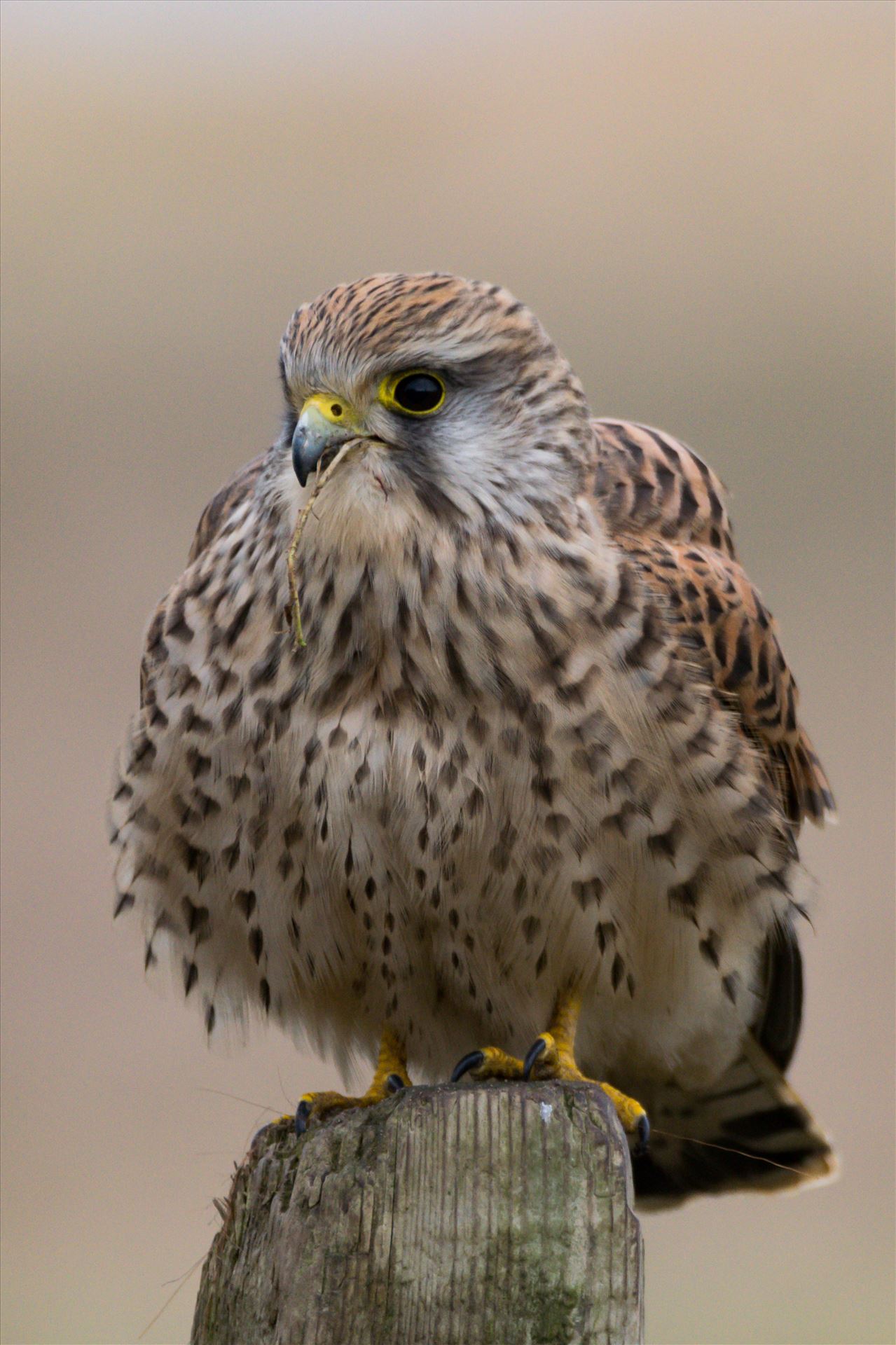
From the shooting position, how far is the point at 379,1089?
2.80m

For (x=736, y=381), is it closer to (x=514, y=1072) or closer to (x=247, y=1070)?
(x=247, y=1070)

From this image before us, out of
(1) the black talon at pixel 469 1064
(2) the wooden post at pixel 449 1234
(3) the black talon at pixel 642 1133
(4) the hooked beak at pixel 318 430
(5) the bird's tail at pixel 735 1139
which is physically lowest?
(2) the wooden post at pixel 449 1234

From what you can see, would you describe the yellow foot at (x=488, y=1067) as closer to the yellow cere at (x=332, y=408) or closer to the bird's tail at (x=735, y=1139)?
the bird's tail at (x=735, y=1139)

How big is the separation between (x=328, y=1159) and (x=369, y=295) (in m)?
1.29

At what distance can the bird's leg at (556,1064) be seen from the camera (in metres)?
2.53

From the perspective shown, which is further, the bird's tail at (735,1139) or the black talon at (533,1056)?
the bird's tail at (735,1139)

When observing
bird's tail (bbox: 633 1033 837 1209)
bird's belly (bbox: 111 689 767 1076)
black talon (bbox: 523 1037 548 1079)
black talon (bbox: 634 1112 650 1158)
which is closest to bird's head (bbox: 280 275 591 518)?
bird's belly (bbox: 111 689 767 1076)

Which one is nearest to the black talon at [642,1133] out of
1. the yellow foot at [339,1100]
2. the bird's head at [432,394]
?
the yellow foot at [339,1100]

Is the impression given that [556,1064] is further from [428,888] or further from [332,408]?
[332,408]

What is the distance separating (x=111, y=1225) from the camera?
17.6 ft

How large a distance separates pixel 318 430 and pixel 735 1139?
5.60ft

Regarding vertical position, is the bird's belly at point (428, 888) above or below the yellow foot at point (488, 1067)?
above

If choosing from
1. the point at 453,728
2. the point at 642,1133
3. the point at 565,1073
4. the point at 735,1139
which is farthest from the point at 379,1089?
the point at 735,1139

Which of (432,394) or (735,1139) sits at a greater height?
(432,394)
